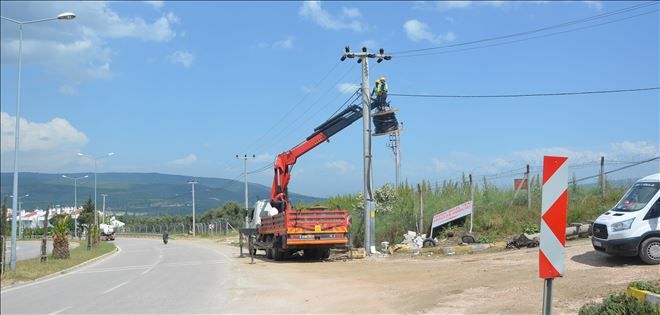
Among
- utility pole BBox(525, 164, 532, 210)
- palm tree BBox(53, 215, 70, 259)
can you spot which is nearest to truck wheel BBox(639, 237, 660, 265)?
utility pole BBox(525, 164, 532, 210)

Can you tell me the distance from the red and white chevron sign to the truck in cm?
1915

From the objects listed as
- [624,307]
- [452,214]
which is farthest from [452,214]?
[624,307]

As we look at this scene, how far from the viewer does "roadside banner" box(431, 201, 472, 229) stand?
1024 inches

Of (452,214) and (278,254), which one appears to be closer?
(452,214)

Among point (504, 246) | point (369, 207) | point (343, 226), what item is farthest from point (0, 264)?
point (504, 246)

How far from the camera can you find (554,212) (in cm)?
547

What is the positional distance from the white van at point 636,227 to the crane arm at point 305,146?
14696 millimetres

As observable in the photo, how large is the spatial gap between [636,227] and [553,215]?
1032 cm

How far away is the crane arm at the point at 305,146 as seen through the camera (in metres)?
28.4

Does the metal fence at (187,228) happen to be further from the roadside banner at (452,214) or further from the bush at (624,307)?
the bush at (624,307)

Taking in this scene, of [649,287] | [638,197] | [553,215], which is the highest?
[638,197]

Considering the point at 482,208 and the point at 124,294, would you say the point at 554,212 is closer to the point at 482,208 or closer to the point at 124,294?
the point at 124,294

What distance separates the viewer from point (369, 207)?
26312 millimetres

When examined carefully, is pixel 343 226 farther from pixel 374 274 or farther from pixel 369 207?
pixel 374 274
